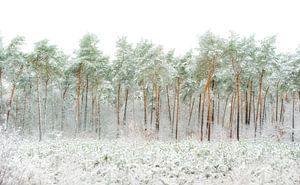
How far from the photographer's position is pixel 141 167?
12.0 m

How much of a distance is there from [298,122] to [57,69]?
1279 inches

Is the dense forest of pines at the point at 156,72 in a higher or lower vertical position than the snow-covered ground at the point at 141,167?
higher

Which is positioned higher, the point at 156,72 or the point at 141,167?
the point at 156,72

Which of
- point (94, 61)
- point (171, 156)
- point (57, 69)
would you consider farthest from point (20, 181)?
point (94, 61)

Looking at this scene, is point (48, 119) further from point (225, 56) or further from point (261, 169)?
point (261, 169)

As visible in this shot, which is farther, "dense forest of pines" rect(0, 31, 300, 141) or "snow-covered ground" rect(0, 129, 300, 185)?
"dense forest of pines" rect(0, 31, 300, 141)

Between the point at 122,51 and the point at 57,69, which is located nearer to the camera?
the point at 57,69

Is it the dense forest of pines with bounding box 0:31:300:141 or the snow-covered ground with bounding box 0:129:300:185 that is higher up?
the dense forest of pines with bounding box 0:31:300:141

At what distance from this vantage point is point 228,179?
1079cm

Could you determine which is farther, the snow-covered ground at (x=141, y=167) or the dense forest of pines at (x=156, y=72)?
the dense forest of pines at (x=156, y=72)

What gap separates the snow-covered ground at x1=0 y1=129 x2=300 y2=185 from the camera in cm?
955

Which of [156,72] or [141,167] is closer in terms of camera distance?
[141,167]

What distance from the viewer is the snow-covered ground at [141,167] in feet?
31.3

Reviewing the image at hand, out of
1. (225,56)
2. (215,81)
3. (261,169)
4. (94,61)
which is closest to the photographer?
(261,169)
